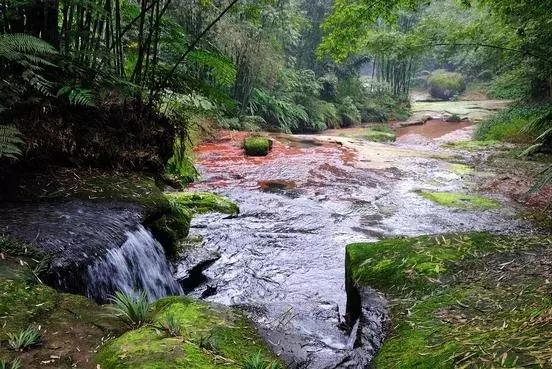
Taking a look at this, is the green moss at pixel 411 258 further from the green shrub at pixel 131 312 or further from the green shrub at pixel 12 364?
the green shrub at pixel 12 364

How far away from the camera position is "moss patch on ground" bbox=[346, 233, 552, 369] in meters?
1.93

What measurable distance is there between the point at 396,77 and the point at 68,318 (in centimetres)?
3910

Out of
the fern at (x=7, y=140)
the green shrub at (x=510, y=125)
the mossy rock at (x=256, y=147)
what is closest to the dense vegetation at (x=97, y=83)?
the fern at (x=7, y=140)

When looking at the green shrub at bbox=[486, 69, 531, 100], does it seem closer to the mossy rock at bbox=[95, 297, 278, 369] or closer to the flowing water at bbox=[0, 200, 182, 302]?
the flowing water at bbox=[0, 200, 182, 302]

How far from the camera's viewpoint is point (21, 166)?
3.96 metres

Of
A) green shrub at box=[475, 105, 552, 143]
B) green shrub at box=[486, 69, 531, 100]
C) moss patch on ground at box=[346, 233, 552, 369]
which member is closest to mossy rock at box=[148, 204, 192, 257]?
moss patch on ground at box=[346, 233, 552, 369]

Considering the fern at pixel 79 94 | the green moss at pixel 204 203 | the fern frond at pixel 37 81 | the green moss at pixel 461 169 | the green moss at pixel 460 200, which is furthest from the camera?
the green moss at pixel 461 169

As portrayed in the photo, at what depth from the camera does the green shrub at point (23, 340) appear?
6.51ft

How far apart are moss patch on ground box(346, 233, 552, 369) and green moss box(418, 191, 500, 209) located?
13.7 ft

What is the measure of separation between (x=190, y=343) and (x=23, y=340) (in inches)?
29.7

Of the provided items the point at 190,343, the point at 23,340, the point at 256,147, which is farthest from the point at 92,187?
the point at 256,147

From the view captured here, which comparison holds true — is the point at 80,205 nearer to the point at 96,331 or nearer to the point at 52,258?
the point at 52,258

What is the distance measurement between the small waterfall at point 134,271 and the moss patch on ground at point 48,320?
500 mm

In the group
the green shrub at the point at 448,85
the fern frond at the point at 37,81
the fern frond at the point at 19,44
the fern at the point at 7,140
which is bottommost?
the fern at the point at 7,140
